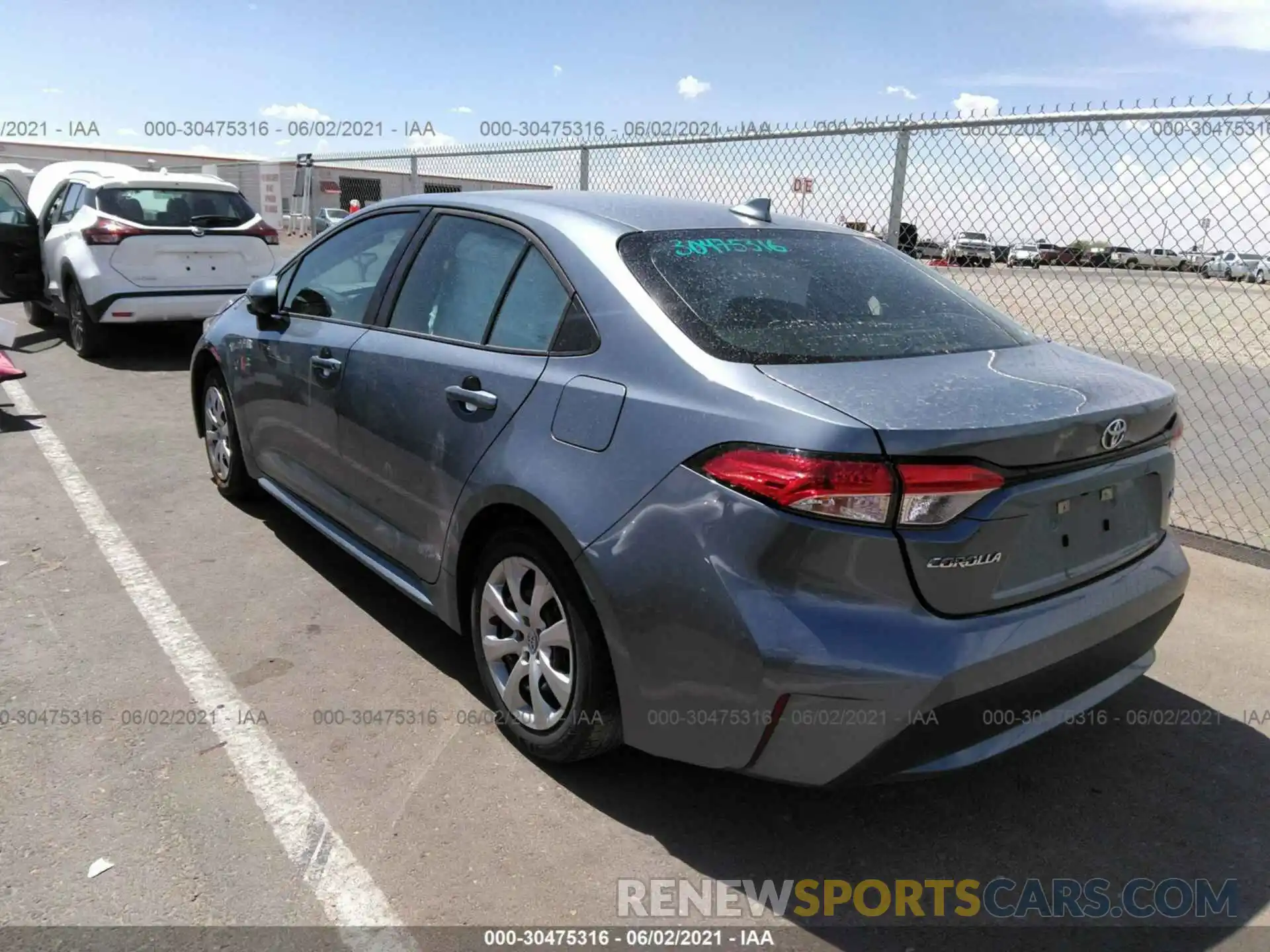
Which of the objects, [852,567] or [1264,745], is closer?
[852,567]

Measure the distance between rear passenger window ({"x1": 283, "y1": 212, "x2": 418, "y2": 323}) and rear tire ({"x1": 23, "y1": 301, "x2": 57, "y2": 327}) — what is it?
343 inches

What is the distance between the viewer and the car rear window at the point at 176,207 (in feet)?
28.0

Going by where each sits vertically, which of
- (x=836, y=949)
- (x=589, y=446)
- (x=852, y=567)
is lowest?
(x=836, y=949)

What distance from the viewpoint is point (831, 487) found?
6.91 ft

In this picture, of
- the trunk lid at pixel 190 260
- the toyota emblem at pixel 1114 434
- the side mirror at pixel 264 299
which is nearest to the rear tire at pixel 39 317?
the trunk lid at pixel 190 260

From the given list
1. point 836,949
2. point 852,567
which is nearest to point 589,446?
point 852,567

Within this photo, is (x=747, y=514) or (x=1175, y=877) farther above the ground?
(x=747, y=514)

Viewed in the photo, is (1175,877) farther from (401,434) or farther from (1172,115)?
(1172,115)

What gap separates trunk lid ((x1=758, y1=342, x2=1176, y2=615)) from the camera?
215 cm

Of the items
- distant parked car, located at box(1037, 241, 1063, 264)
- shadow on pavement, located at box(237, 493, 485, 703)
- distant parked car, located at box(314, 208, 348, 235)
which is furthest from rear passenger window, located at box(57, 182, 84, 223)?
distant parked car, located at box(1037, 241, 1063, 264)

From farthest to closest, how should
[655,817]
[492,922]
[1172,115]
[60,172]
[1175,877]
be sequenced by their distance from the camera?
[60,172] → [1172,115] → [655,817] → [1175,877] → [492,922]

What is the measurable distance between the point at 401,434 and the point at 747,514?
5.14 feet

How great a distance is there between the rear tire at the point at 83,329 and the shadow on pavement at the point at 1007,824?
7.90 m

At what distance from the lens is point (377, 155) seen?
1180 centimetres
